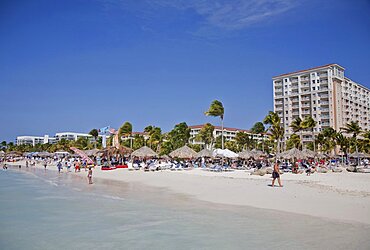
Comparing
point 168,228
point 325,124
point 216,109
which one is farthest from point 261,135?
point 168,228

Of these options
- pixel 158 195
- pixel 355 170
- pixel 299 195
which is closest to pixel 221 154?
pixel 355 170

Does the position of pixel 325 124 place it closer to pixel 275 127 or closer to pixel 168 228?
pixel 275 127

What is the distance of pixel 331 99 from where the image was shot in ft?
254

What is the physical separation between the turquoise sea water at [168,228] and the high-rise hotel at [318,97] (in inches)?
2826

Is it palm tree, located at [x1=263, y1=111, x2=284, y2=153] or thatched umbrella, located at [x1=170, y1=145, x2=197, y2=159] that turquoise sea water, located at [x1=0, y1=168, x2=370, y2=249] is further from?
palm tree, located at [x1=263, y1=111, x2=284, y2=153]

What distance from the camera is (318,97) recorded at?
3088 inches

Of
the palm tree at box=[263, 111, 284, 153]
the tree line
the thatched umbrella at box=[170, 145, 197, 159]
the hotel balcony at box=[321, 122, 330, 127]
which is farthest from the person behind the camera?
the hotel balcony at box=[321, 122, 330, 127]

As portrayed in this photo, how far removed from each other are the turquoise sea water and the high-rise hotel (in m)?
71.8

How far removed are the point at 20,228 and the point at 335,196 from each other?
12193mm

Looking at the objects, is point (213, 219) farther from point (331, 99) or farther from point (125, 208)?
point (331, 99)

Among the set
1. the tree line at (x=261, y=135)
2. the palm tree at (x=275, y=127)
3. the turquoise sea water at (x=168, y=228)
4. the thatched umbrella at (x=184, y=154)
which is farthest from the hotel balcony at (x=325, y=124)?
the turquoise sea water at (x=168, y=228)

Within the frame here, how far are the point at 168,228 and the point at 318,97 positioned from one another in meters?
76.4

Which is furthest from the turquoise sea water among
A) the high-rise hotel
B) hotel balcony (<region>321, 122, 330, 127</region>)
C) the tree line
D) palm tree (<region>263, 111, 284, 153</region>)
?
the high-rise hotel

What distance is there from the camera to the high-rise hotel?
7756 cm
